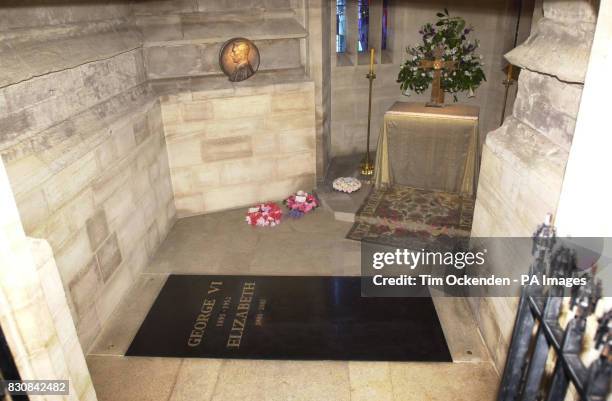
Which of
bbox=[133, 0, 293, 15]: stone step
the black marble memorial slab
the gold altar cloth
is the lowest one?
the black marble memorial slab

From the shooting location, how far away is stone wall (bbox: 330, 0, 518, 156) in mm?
6930

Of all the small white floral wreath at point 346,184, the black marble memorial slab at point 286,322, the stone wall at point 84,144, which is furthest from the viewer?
the small white floral wreath at point 346,184

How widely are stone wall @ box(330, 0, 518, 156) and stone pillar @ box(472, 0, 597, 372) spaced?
428 cm

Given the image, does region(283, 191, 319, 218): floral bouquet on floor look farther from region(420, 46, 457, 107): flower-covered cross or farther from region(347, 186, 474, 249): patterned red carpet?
region(420, 46, 457, 107): flower-covered cross

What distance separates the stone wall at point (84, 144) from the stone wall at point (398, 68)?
338cm

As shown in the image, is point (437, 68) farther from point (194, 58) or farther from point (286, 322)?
point (286, 322)

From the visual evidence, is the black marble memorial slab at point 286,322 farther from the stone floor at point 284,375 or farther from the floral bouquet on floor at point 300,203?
the floral bouquet on floor at point 300,203

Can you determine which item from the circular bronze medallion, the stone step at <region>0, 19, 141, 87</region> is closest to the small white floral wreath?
the circular bronze medallion

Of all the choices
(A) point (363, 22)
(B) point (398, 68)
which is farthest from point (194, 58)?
(B) point (398, 68)

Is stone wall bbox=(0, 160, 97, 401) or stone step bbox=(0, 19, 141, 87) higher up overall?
stone step bbox=(0, 19, 141, 87)

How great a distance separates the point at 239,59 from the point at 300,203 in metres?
1.85

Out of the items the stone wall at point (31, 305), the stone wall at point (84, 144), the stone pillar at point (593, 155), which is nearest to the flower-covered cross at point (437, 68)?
the stone wall at point (84, 144)

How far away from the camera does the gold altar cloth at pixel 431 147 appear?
534cm

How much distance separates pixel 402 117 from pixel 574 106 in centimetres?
317
